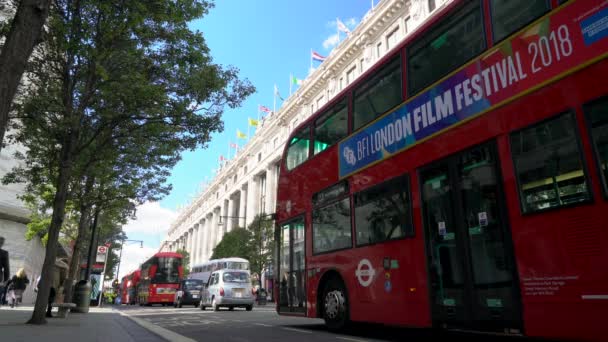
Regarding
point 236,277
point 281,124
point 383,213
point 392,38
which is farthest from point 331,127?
point 281,124

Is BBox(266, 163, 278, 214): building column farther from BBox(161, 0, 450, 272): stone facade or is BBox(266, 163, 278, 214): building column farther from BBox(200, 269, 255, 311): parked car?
BBox(200, 269, 255, 311): parked car

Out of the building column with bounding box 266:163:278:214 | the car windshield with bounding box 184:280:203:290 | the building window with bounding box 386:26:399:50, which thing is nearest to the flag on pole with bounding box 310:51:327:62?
the building window with bounding box 386:26:399:50

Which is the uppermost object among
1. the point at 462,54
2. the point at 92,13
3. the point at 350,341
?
the point at 92,13

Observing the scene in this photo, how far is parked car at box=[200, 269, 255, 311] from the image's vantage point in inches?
819

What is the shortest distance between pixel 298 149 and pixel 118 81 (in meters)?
4.93

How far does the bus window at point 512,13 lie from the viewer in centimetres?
531

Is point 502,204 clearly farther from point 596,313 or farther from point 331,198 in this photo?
point 331,198

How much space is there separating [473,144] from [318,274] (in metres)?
4.69

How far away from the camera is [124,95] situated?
35.2 feet

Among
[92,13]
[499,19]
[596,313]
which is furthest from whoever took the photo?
[92,13]

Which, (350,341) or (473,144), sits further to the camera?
(350,341)

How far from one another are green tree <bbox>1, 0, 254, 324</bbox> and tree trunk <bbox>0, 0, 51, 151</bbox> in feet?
14.5

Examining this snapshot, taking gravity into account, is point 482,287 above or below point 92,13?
below

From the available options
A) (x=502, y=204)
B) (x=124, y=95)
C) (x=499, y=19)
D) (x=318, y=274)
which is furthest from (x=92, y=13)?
(x=502, y=204)
